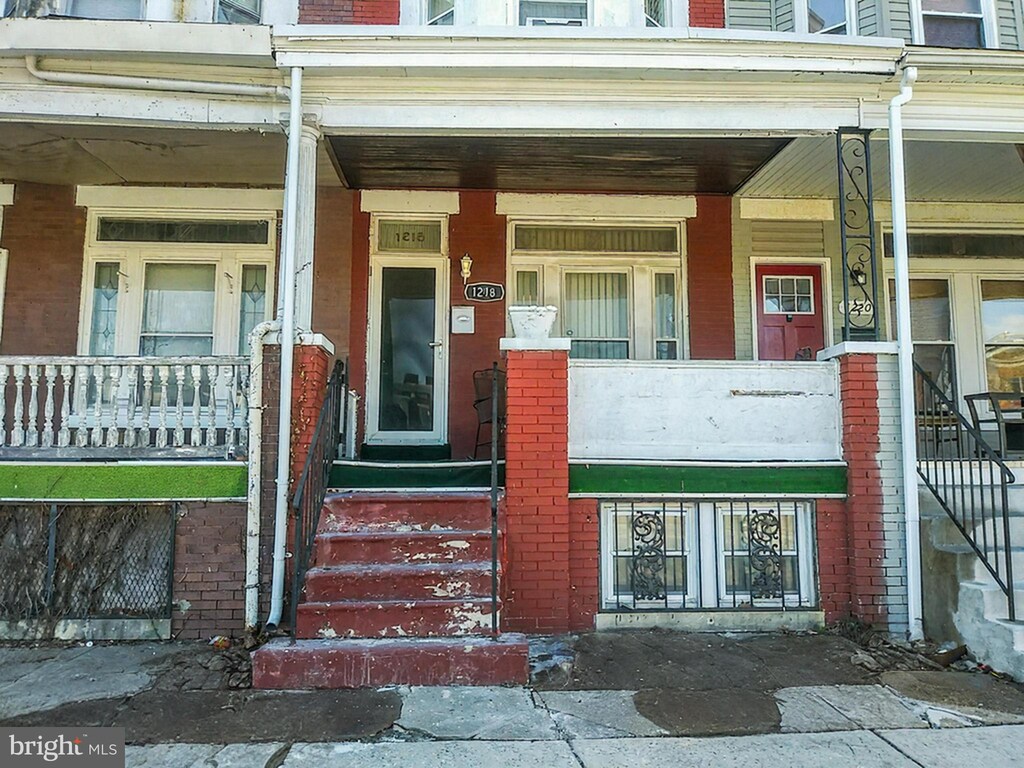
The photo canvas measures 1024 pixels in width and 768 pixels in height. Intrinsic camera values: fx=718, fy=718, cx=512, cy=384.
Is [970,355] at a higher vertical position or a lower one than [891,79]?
lower

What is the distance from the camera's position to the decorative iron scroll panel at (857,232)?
561cm

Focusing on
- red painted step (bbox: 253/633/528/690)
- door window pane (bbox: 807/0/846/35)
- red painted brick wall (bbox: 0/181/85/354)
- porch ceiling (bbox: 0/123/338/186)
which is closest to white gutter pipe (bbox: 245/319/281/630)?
red painted step (bbox: 253/633/528/690)

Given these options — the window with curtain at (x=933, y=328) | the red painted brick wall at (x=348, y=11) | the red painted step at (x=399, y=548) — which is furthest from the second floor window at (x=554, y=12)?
the red painted step at (x=399, y=548)

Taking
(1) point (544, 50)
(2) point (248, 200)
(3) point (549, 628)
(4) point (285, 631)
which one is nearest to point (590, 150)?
(1) point (544, 50)

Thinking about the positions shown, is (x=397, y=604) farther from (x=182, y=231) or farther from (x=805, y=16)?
(x=805, y=16)

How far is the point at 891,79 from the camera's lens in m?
5.68

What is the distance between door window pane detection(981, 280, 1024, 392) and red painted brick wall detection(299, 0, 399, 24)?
6965 mm

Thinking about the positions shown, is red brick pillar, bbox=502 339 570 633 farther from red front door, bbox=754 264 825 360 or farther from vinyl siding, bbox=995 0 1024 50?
vinyl siding, bbox=995 0 1024 50

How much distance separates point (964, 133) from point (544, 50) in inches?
142

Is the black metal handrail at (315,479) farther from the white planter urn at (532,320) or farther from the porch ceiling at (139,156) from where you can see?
the porch ceiling at (139,156)

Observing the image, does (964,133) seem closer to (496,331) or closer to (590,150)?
(590,150)

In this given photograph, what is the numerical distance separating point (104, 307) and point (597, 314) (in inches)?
201

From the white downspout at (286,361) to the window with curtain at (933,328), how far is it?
246 inches

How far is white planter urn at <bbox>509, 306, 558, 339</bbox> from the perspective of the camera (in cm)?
532
